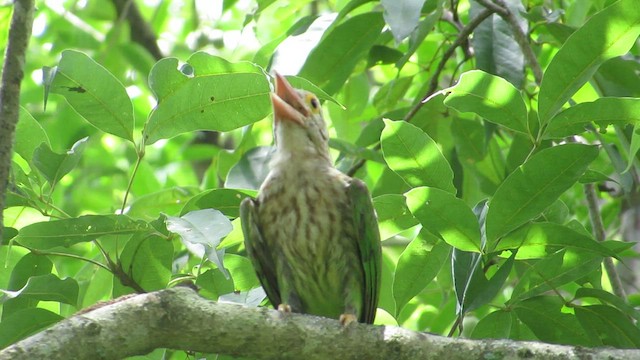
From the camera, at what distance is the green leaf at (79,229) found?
292 cm

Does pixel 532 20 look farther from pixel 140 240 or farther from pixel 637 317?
pixel 140 240

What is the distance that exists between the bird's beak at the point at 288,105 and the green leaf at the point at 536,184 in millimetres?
1214

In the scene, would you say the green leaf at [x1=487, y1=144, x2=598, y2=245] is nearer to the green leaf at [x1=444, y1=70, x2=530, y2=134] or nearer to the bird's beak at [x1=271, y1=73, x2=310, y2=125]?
the green leaf at [x1=444, y1=70, x2=530, y2=134]

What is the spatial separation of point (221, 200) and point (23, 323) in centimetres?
84

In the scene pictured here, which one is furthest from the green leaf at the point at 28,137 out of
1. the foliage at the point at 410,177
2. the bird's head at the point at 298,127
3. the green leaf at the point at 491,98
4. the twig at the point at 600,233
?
the twig at the point at 600,233

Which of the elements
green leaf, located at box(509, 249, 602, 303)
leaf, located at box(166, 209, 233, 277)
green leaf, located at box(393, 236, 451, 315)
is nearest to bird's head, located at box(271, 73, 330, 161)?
green leaf, located at box(393, 236, 451, 315)

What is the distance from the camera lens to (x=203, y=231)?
2764 mm

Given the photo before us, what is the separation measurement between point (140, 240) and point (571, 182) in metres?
1.39

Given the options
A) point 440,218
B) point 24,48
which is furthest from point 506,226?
point 24,48

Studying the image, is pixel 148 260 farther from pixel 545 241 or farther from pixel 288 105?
pixel 545 241

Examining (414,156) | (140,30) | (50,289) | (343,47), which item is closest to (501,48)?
(343,47)

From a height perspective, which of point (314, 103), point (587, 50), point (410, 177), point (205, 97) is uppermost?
point (314, 103)

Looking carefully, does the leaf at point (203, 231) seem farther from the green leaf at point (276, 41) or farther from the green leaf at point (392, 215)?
the green leaf at point (276, 41)

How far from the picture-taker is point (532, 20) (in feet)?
12.8
